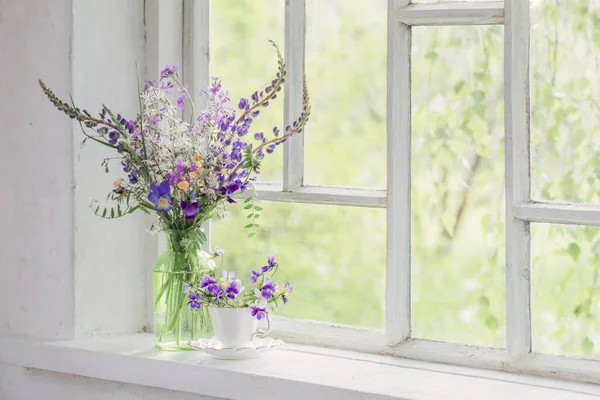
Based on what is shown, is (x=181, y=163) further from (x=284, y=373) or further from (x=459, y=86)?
(x=459, y=86)

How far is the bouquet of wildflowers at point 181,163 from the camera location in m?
Answer: 1.71

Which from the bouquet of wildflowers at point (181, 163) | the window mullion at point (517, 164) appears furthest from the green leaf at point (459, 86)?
the bouquet of wildflowers at point (181, 163)

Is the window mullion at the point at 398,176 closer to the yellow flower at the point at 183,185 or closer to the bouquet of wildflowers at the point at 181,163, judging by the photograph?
the bouquet of wildflowers at the point at 181,163

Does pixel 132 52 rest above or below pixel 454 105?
above

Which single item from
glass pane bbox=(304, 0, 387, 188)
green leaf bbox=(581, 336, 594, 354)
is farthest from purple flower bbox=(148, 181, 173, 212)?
green leaf bbox=(581, 336, 594, 354)

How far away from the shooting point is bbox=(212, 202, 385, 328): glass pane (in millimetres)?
1808

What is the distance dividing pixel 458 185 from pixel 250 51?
0.59m

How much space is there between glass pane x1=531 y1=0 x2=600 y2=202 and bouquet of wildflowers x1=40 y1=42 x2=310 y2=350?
459 mm

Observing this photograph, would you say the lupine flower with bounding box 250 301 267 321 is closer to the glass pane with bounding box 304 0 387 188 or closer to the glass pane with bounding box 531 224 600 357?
the glass pane with bounding box 304 0 387 188

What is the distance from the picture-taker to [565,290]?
159 cm

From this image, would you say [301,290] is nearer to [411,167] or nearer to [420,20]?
[411,167]

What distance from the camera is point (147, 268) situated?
2010 millimetres

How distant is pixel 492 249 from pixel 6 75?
115 centimetres

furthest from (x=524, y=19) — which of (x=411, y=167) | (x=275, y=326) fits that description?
(x=275, y=326)
